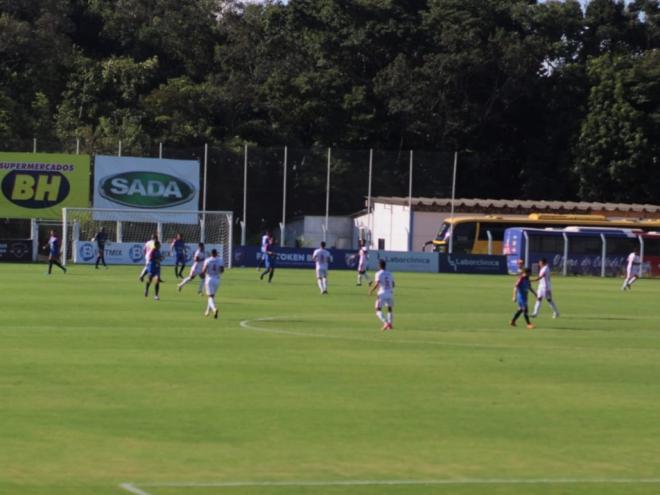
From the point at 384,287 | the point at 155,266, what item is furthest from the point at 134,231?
the point at 384,287

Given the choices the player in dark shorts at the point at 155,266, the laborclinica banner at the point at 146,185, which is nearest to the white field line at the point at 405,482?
the player in dark shorts at the point at 155,266

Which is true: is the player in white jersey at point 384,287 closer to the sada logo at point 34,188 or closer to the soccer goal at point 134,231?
the soccer goal at point 134,231

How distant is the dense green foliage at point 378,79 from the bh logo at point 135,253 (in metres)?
21.5

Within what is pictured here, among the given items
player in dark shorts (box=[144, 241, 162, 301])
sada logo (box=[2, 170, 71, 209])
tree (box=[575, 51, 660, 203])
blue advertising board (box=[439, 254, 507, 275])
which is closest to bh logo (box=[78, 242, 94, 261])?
sada logo (box=[2, 170, 71, 209])

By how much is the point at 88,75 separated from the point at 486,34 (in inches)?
1243

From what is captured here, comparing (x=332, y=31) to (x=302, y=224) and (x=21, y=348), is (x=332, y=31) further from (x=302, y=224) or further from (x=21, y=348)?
(x=21, y=348)

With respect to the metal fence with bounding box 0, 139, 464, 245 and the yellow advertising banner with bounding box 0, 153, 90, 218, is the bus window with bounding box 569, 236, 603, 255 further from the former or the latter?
the yellow advertising banner with bounding box 0, 153, 90, 218

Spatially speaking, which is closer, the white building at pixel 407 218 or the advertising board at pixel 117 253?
the advertising board at pixel 117 253

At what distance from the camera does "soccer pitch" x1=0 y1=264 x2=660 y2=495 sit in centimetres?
1344

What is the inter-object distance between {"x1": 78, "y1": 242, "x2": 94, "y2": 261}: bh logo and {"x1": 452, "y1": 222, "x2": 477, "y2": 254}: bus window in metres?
24.1

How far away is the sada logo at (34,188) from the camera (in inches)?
2908

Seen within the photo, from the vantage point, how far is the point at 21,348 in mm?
24531

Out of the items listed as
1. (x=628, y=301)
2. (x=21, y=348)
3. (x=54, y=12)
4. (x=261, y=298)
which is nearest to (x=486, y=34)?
(x=54, y=12)

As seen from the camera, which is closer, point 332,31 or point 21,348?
point 21,348
